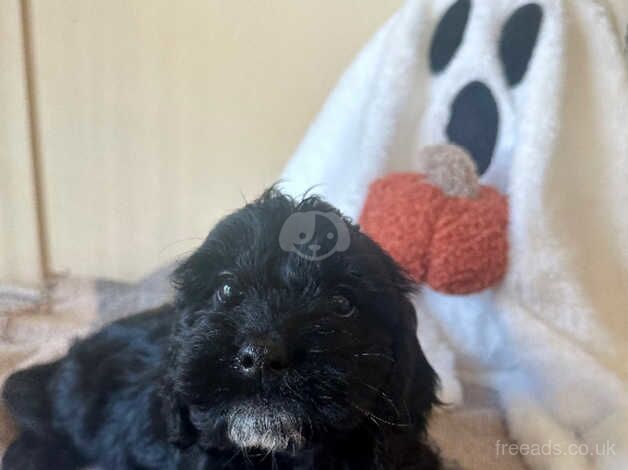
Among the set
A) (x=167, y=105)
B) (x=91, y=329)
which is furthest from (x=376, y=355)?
(x=167, y=105)

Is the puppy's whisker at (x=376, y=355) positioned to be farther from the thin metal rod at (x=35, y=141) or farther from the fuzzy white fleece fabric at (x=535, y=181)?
the thin metal rod at (x=35, y=141)

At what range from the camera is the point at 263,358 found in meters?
0.90

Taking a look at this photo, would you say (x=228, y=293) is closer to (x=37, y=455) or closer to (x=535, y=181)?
(x=37, y=455)

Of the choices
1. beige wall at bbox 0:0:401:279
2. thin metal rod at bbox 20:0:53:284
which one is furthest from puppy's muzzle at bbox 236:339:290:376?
thin metal rod at bbox 20:0:53:284

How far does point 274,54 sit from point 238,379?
1325 mm

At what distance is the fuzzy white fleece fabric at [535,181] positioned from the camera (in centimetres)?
158

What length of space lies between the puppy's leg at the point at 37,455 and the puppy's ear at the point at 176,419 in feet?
1.35

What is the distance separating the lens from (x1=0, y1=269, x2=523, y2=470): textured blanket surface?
156cm

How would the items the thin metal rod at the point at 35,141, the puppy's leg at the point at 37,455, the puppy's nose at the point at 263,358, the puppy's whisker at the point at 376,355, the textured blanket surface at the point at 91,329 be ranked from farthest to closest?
the thin metal rod at the point at 35,141 < the textured blanket surface at the point at 91,329 < the puppy's leg at the point at 37,455 < the puppy's whisker at the point at 376,355 < the puppy's nose at the point at 263,358

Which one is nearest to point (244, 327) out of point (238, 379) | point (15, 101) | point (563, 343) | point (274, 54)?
point (238, 379)

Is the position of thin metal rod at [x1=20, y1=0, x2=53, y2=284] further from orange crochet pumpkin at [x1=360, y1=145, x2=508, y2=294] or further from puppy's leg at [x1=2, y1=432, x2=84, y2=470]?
orange crochet pumpkin at [x1=360, y1=145, x2=508, y2=294]

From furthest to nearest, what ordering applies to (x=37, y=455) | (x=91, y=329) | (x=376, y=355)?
(x=91, y=329)
(x=37, y=455)
(x=376, y=355)

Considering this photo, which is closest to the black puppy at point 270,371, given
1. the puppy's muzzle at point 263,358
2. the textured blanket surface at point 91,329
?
the puppy's muzzle at point 263,358

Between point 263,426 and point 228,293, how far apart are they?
253 mm
